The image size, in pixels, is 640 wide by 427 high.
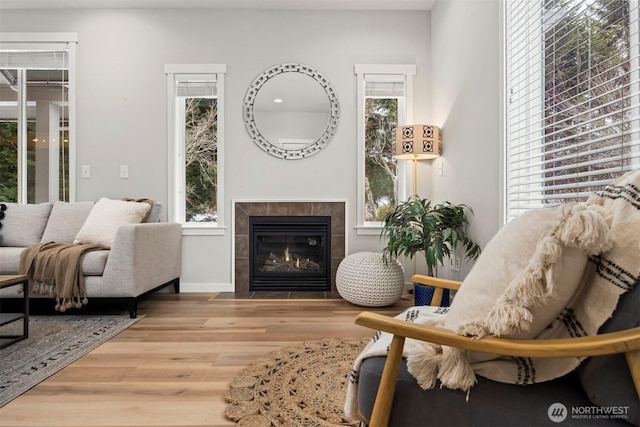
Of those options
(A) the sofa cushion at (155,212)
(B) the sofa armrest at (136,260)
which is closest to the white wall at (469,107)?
(B) the sofa armrest at (136,260)

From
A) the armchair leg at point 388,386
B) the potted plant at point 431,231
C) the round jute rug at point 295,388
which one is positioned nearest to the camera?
the armchair leg at point 388,386

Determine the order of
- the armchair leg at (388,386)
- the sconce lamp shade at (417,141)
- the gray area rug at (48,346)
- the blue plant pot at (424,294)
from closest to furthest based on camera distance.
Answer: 1. the armchair leg at (388,386)
2. the gray area rug at (48,346)
3. the blue plant pot at (424,294)
4. the sconce lamp shade at (417,141)

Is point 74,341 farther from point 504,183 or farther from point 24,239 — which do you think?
point 504,183

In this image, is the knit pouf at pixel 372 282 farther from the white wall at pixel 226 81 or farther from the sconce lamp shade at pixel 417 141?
the sconce lamp shade at pixel 417 141

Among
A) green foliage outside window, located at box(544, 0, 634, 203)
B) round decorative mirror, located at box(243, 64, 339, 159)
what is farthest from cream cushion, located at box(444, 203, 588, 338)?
round decorative mirror, located at box(243, 64, 339, 159)

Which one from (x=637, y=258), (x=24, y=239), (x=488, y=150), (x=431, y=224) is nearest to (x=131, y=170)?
(x=24, y=239)

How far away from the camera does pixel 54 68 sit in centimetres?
348

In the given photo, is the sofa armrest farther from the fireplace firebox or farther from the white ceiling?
the white ceiling

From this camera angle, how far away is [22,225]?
303cm

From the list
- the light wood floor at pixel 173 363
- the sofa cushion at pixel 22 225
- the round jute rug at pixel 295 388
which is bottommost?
the light wood floor at pixel 173 363

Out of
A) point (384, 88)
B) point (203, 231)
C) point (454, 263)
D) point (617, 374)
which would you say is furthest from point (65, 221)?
point (617, 374)

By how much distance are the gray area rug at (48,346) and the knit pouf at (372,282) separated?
1673 millimetres

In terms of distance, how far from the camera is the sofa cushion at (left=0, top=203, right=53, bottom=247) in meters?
3.00

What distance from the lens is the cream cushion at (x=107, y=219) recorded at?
2783 millimetres
